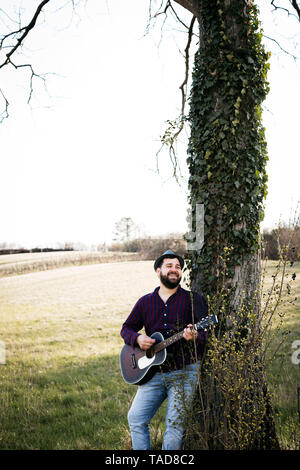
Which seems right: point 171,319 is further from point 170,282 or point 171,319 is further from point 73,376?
point 73,376

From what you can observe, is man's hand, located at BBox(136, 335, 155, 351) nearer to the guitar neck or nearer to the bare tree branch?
the guitar neck

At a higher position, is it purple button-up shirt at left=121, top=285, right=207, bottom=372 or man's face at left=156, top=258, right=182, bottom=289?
man's face at left=156, top=258, right=182, bottom=289

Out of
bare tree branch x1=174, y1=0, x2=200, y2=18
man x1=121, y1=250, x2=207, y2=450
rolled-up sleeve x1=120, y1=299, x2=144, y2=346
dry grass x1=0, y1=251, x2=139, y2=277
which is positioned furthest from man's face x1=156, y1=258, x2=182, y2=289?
dry grass x1=0, y1=251, x2=139, y2=277

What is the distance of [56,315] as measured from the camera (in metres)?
10.6

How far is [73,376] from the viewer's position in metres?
5.36

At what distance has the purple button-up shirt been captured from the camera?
2887 millimetres

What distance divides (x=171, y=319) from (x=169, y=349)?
0.26 meters

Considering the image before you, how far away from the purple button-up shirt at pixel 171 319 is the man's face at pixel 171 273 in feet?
0.36

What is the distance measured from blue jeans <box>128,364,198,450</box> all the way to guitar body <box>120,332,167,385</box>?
0.09 meters

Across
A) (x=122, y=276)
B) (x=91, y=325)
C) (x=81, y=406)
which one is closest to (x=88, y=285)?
(x=122, y=276)

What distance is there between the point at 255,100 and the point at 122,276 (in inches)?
565

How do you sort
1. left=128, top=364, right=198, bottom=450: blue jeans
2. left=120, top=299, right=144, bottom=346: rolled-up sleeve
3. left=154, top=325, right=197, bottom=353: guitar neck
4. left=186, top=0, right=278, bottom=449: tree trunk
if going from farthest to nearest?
1. left=120, top=299, right=144, bottom=346: rolled-up sleeve
2. left=186, top=0, right=278, bottom=449: tree trunk
3. left=154, top=325, right=197, bottom=353: guitar neck
4. left=128, top=364, right=198, bottom=450: blue jeans
